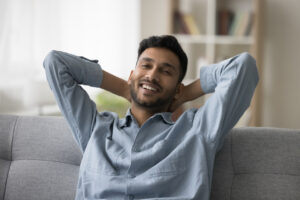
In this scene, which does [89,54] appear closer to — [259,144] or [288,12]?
[288,12]

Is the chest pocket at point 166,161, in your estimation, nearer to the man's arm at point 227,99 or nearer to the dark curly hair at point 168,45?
the man's arm at point 227,99

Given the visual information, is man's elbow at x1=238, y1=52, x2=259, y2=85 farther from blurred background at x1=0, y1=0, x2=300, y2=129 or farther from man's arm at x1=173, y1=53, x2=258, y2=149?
blurred background at x1=0, y1=0, x2=300, y2=129

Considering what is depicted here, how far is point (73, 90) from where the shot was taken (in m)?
1.61

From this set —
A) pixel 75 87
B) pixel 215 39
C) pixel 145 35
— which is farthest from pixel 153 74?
pixel 145 35

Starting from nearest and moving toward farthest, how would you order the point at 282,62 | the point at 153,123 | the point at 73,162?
the point at 153,123, the point at 73,162, the point at 282,62

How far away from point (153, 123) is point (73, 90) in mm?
335

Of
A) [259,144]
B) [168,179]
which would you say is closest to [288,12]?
[259,144]

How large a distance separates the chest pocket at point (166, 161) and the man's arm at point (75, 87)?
1.02 feet

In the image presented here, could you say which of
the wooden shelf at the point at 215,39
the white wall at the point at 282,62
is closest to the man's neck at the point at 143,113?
the wooden shelf at the point at 215,39

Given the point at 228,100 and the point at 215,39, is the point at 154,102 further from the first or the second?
the point at 215,39

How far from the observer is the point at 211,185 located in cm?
150

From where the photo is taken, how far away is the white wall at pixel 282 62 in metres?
4.02

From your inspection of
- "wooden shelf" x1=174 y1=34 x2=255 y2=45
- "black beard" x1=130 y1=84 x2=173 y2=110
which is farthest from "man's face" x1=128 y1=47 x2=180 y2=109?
"wooden shelf" x1=174 y1=34 x2=255 y2=45

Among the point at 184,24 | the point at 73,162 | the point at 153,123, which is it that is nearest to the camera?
the point at 153,123
